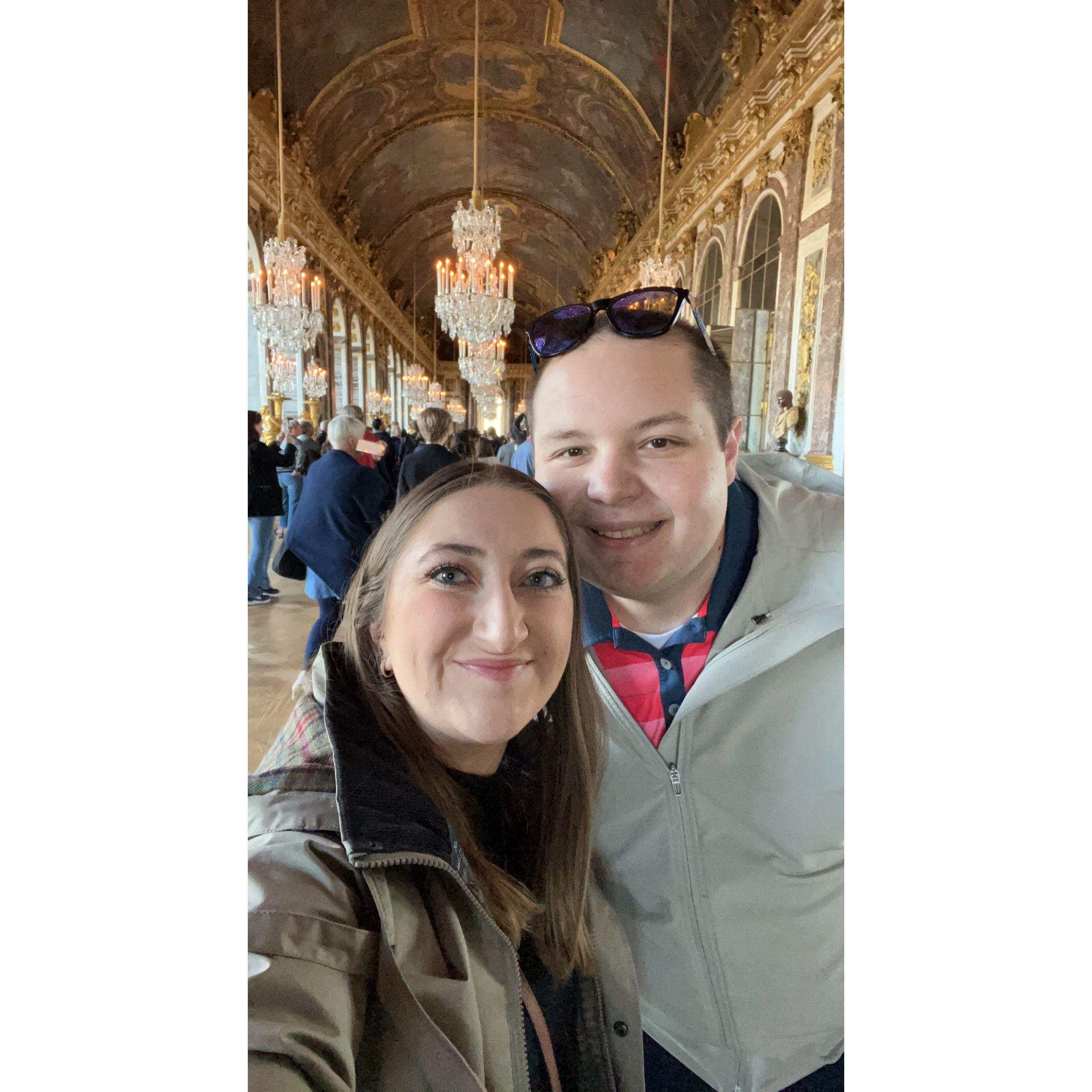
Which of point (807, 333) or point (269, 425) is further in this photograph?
point (807, 333)

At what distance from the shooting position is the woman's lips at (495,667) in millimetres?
933

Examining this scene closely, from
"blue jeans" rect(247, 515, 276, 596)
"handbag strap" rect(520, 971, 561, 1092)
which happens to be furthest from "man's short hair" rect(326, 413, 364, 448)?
"handbag strap" rect(520, 971, 561, 1092)

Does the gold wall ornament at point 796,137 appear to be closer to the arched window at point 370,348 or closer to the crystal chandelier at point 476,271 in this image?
the crystal chandelier at point 476,271

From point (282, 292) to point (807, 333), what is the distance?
145 centimetres

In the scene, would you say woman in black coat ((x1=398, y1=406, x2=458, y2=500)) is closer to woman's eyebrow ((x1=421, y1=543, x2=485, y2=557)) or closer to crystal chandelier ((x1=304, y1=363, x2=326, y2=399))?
woman's eyebrow ((x1=421, y1=543, x2=485, y2=557))

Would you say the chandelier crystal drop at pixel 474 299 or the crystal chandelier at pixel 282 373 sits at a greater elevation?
the chandelier crystal drop at pixel 474 299

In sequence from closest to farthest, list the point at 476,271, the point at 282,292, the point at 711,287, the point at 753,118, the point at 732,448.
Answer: the point at 732,448 < the point at 711,287 < the point at 476,271 < the point at 753,118 < the point at 282,292

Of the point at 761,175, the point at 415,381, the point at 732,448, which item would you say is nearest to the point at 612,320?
the point at 732,448

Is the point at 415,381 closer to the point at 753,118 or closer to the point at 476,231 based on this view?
the point at 476,231

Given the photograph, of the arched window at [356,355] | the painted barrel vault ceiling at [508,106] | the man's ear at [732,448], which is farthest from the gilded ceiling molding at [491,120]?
the man's ear at [732,448]

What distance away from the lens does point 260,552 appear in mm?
1062
